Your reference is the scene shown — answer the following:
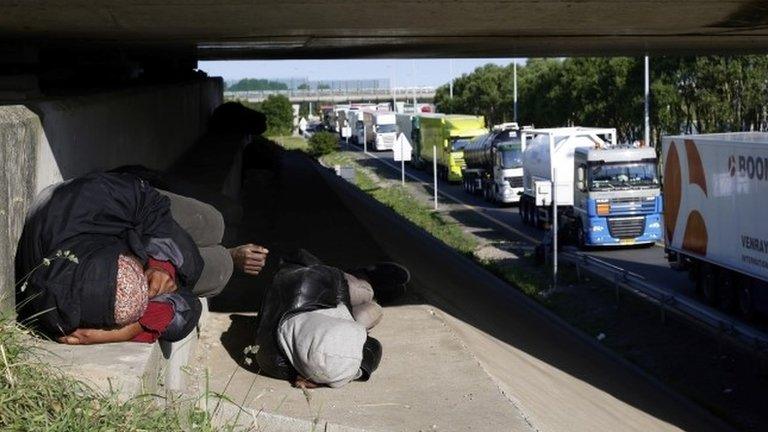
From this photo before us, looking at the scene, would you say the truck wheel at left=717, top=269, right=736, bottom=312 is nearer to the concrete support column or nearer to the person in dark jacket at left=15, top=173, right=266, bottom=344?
the person in dark jacket at left=15, top=173, right=266, bottom=344

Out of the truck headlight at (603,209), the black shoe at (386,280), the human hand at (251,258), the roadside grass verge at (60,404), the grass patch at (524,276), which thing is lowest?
the grass patch at (524,276)

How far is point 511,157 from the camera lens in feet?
162

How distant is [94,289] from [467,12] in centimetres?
524

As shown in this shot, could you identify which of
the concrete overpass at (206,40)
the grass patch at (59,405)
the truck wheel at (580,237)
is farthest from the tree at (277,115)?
the grass patch at (59,405)

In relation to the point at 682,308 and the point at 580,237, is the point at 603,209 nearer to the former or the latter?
the point at 580,237

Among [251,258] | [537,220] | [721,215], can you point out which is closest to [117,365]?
[251,258]

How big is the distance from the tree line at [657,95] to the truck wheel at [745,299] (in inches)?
498

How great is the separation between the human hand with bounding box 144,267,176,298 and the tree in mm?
87857

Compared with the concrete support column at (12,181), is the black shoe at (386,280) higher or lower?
lower

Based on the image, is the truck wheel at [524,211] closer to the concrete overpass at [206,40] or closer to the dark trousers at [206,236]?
the concrete overpass at [206,40]

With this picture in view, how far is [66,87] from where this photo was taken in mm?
13227

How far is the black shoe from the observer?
1217cm

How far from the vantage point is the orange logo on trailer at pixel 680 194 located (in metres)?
25.7

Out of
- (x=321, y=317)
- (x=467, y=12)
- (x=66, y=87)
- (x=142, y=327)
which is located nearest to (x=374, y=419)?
(x=321, y=317)
